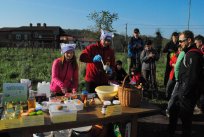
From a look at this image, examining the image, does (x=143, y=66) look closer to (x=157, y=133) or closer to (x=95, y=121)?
(x=157, y=133)

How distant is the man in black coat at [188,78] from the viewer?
349 cm

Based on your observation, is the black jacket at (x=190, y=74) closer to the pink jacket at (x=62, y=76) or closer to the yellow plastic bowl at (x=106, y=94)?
the yellow plastic bowl at (x=106, y=94)

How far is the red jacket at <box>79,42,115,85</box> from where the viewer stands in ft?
13.6

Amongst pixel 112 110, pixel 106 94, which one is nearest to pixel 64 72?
pixel 106 94

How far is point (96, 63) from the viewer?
13.9 feet

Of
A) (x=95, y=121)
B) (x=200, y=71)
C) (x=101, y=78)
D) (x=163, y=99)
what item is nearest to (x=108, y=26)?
(x=163, y=99)

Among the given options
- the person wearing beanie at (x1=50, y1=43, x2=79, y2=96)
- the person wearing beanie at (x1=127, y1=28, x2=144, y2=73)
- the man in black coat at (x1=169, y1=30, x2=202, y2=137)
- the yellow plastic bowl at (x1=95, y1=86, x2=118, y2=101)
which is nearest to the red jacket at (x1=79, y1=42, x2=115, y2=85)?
the person wearing beanie at (x1=50, y1=43, x2=79, y2=96)

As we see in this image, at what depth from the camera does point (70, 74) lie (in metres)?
3.94

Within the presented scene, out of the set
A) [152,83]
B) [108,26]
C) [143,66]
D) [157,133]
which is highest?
[108,26]

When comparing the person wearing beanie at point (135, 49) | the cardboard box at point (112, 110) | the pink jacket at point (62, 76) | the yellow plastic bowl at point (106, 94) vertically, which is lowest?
the cardboard box at point (112, 110)

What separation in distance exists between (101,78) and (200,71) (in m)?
1.50

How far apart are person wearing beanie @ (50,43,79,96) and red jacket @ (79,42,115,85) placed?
0.28 meters

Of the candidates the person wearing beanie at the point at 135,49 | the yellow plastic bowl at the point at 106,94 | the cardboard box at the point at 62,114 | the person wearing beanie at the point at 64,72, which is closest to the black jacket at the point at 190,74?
the yellow plastic bowl at the point at 106,94

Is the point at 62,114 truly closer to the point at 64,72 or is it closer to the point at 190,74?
the point at 64,72
